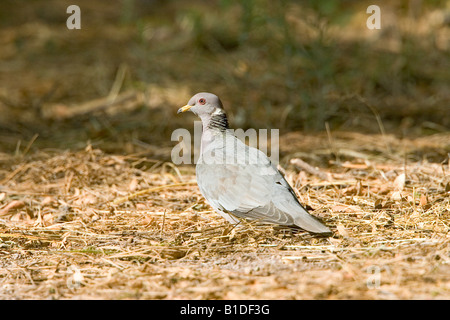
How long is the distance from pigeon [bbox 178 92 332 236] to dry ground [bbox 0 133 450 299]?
0.12 metres

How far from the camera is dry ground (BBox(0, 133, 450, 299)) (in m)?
3.00

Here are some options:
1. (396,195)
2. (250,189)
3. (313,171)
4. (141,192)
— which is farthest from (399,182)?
(141,192)

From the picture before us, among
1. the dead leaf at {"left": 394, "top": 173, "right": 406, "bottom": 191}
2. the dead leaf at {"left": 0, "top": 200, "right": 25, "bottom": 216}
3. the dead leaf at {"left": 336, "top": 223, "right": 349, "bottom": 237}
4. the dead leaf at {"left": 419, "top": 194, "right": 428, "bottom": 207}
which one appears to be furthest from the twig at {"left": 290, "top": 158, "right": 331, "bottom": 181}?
the dead leaf at {"left": 0, "top": 200, "right": 25, "bottom": 216}

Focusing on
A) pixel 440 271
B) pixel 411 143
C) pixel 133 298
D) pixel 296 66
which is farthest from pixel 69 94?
pixel 440 271

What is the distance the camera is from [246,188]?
12.4 feet

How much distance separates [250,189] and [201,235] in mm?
396

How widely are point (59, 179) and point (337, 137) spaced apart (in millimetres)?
2609

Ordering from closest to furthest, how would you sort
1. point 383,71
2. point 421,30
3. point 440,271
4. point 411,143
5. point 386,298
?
point 386,298
point 440,271
point 411,143
point 383,71
point 421,30

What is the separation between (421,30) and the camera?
8859mm

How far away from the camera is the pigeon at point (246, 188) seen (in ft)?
11.6

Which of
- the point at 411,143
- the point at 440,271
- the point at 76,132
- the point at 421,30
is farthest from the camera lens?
the point at 421,30

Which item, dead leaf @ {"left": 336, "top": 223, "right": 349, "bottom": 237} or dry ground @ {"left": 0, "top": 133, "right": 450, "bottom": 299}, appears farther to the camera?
dead leaf @ {"left": 336, "top": 223, "right": 349, "bottom": 237}

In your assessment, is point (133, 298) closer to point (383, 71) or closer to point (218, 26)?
point (383, 71)

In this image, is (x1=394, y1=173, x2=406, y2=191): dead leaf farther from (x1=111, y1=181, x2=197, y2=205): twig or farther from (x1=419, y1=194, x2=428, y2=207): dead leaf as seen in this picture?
(x1=111, y1=181, x2=197, y2=205): twig
